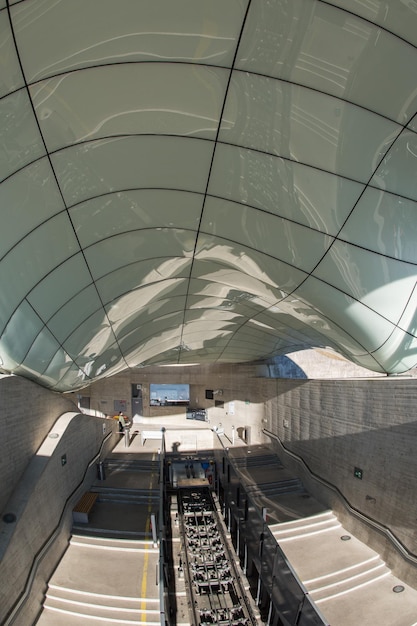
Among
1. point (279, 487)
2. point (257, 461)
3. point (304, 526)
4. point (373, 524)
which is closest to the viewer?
point (373, 524)

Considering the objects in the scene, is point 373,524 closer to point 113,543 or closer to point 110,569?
point 110,569

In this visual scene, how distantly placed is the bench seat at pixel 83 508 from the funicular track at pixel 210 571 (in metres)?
3.29

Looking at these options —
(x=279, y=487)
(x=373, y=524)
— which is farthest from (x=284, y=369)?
(x=373, y=524)

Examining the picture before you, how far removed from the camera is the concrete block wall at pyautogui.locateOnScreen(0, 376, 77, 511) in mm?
8484

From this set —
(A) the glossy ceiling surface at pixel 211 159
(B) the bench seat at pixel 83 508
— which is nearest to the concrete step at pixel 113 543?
(B) the bench seat at pixel 83 508

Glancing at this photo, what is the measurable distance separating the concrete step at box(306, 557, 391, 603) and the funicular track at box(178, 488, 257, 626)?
1.93 meters

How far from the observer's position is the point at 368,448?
36.1 ft

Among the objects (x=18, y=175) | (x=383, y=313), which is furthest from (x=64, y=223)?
(x=383, y=313)

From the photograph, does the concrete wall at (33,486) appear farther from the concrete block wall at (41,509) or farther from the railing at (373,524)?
the railing at (373,524)

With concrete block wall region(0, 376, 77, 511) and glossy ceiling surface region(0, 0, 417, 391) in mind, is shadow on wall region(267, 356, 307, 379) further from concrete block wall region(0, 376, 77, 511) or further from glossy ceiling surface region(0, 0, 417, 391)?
concrete block wall region(0, 376, 77, 511)

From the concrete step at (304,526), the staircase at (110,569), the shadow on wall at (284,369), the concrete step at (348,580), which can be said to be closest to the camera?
the staircase at (110,569)

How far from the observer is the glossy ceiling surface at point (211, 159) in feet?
11.6

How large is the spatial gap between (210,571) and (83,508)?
427 cm

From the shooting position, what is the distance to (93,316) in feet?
32.1
